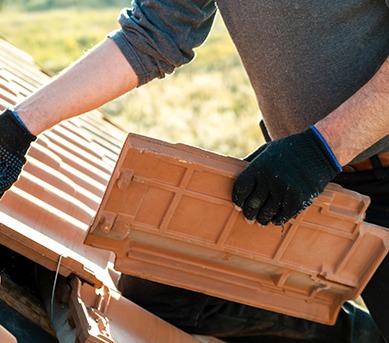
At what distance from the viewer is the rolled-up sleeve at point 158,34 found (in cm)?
371

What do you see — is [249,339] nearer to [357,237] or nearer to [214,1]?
[357,237]

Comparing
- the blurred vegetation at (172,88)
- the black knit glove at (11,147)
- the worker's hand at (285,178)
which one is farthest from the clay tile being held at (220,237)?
the blurred vegetation at (172,88)

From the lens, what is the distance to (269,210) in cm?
328

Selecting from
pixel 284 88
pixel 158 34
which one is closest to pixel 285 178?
pixel 284 88

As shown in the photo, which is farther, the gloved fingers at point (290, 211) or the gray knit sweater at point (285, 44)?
the gray knit sweater at point (285, 44)

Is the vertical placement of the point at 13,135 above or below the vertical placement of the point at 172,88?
above

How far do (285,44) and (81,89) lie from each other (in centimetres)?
73

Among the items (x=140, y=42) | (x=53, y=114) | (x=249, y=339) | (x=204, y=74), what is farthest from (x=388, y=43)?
(x=204, y=74)

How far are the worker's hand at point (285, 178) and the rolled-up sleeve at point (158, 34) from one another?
631mm

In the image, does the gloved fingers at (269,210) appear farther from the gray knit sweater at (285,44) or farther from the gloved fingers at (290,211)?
the gray knit sweater at (285,44)

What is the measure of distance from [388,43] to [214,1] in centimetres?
69

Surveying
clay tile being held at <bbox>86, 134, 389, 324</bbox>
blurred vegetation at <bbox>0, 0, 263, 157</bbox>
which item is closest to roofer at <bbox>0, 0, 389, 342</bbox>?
clay tile being held at <bbox>86, 134, 389, 324</bbox>

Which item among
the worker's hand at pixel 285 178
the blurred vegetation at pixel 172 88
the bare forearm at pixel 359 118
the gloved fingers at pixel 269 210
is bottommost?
the blurred vegetation at pixel 172 88

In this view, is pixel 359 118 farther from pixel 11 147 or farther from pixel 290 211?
pixel 11 147
